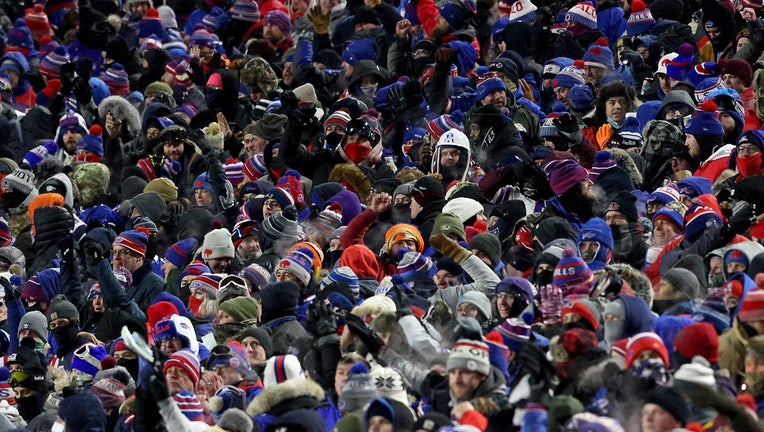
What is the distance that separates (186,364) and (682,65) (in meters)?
6.62

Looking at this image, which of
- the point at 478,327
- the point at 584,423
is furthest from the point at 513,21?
the point at 584,423

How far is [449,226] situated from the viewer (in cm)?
1457

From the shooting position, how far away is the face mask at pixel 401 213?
15.6 meters

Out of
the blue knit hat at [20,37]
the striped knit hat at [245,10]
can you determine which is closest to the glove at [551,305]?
the striped knit hat at [245,10]

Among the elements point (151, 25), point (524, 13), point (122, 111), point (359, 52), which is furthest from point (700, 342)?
point (151, 25)

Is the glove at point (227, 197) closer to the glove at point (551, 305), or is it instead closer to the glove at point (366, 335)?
the glove at point (366, 335)

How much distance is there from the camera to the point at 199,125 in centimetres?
1981

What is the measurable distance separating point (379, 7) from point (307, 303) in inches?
273

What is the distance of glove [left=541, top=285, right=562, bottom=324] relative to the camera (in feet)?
39.8

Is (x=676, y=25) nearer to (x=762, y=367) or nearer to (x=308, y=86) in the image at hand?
(x=308, y=86)

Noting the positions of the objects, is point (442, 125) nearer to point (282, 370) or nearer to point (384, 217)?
point (384, 217)

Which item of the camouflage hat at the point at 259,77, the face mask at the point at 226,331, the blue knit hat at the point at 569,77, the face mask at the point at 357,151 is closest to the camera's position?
the face mask at the point at 226,331

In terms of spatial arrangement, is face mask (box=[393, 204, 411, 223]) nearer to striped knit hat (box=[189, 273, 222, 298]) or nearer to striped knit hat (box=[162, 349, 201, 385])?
striped knit hat (box=[189, 273, 222, 298])

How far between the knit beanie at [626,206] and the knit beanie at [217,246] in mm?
2864
